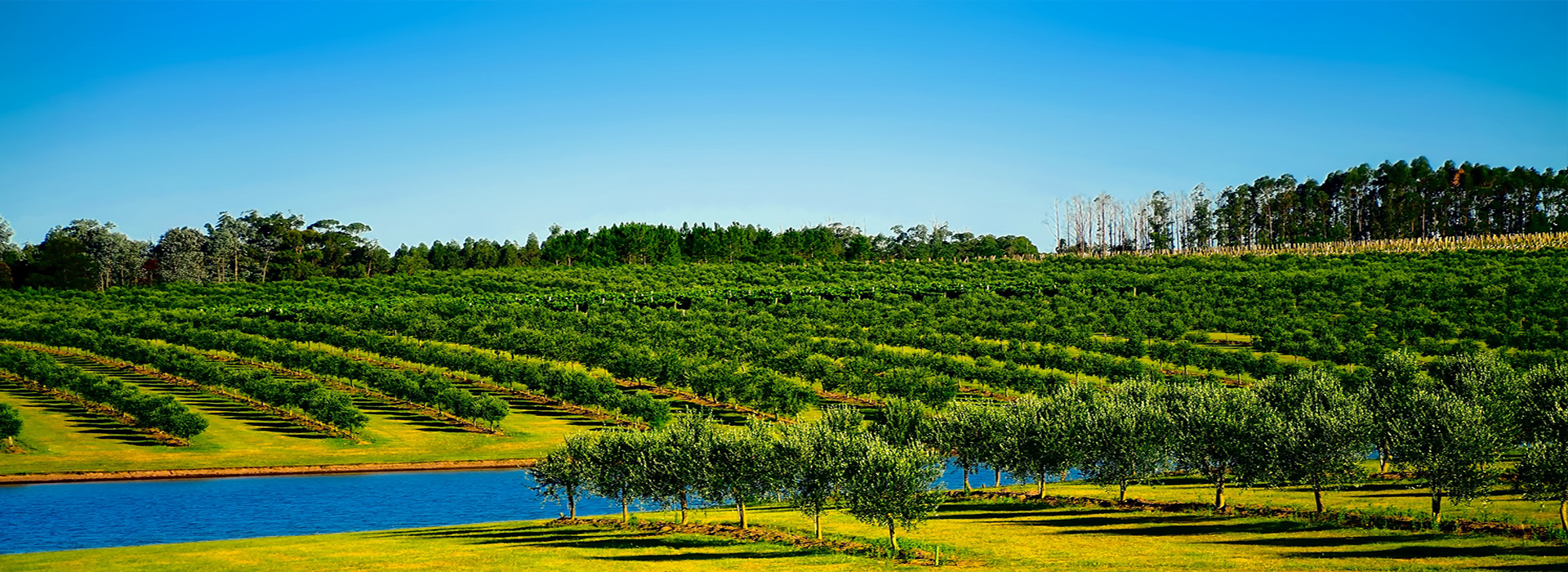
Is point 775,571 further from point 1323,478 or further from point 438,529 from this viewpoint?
point 1323,478

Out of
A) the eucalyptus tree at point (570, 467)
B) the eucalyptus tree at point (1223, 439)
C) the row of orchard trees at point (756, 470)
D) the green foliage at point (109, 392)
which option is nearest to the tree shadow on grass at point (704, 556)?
the row of orchard trees at point (756, 470)

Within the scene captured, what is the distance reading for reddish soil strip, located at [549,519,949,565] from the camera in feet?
226

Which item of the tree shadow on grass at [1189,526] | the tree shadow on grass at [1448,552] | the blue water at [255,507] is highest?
the tree shadow on grass at [1448,552]

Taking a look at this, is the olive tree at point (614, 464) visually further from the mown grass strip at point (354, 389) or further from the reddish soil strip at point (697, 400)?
the mown grass strip at point (354, 389)

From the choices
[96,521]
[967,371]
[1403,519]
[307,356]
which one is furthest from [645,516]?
[307,356]

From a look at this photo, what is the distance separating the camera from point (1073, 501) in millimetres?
88938

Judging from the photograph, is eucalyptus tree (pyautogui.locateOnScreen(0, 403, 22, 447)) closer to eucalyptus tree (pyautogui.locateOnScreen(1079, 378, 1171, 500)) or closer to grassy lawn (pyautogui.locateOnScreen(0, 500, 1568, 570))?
grassy lawn (pyautogui.locateOnScreen(0, 500, 1568, 570))

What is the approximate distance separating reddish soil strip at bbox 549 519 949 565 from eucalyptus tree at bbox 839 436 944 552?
2293 millimetres

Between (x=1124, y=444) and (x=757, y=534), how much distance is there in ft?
110

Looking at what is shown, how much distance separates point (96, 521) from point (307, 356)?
74.9 metres

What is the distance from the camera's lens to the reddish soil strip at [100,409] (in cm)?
12862

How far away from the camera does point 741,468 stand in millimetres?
82812

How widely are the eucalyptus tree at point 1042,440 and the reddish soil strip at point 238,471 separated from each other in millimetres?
50299

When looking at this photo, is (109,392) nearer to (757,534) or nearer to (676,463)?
(676,463)
